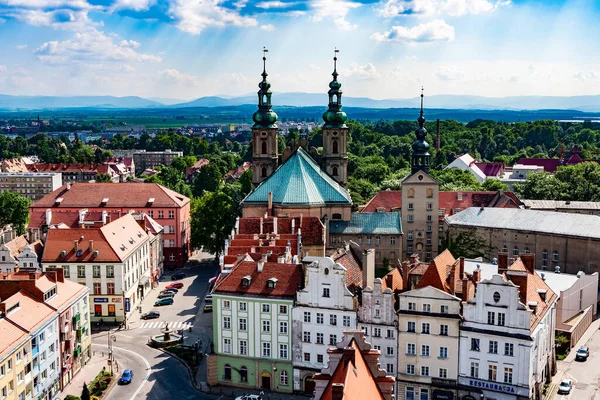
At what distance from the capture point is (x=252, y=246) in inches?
2965

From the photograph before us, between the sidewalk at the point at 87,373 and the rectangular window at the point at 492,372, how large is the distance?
37.3 m

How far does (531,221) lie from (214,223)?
167 ft

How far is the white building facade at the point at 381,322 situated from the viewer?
59.8 metres

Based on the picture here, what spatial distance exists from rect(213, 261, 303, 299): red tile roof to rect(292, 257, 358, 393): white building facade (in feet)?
5.25

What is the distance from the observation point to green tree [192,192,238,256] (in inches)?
4486

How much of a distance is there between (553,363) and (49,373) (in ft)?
155

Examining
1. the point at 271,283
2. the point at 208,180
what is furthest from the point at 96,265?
the point at 208,180

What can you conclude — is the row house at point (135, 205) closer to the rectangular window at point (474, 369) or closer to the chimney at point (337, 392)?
the rectangular window at point (474, 369)


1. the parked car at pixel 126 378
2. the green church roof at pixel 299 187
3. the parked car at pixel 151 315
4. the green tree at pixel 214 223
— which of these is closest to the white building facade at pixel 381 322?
the parked car at pixel 126 378

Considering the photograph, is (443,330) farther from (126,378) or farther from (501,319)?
(126,378)

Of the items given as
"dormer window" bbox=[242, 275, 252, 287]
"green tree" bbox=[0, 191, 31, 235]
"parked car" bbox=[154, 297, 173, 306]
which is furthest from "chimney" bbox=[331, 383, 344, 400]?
"green tree" bbox=[0, 191, 31, 235]

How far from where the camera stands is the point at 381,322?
2363 inches

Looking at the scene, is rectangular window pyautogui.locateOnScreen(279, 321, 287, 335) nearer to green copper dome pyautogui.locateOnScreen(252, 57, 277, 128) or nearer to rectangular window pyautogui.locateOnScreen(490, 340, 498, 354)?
rectangular window pyautogui.locateOnScreen(490, 340, 498, 354)

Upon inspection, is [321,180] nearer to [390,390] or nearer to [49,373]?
[49,373]
